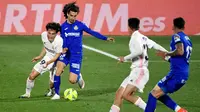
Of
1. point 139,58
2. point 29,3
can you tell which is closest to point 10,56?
point 29,3

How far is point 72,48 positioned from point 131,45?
359 cm

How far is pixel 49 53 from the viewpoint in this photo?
1658 centimetres

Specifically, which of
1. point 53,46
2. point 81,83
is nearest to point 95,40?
point 81,83

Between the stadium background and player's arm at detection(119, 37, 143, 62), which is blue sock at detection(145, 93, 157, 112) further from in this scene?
the stadium background

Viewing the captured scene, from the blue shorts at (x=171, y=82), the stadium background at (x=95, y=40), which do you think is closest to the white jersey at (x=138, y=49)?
the blue shorts at (x=171, y=82)

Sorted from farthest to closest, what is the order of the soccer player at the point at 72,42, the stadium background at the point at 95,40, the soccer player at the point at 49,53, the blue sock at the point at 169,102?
the stadium background at the point at 95,40 < the soccer player at the point at 72,42 < the soccer player at the point at 49,53 < the blue sock at the point at 169,102

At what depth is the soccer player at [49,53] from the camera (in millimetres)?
15859

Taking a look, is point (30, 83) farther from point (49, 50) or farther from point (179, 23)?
point (179, 23)

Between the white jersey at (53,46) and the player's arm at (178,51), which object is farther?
the white jersey at (53,46)

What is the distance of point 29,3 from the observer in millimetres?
26906

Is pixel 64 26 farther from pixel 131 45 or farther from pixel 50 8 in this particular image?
pixel 50 8

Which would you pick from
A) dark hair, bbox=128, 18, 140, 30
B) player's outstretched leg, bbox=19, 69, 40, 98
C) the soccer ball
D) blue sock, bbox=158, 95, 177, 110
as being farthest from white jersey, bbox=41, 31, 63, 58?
blue sock, bbox=158, 95, 177, 110

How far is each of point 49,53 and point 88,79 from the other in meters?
2.90

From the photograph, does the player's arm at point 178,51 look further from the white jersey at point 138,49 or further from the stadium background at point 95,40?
the stadium background at point 95,40
